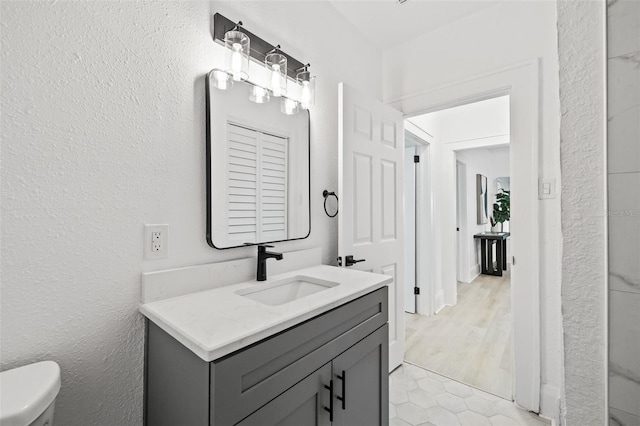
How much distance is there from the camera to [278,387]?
2.80 ft

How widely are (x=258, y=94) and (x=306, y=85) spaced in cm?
35

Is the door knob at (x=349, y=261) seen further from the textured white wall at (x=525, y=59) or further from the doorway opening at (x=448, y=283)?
the doorway opening at (x=448, y=283)

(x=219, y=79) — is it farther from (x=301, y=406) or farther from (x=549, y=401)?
(x=549, y=401)

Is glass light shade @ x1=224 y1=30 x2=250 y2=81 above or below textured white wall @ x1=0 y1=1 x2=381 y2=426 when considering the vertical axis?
above

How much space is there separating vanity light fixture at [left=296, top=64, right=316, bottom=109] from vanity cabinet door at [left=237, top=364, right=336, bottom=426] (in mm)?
1301

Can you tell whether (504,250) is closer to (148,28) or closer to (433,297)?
(433,297)

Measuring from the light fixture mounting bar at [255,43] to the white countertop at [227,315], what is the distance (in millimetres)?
1101

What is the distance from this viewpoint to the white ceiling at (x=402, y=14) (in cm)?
190

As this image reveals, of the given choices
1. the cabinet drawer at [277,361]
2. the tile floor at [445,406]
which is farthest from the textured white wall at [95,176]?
the tile floor at [445,406]

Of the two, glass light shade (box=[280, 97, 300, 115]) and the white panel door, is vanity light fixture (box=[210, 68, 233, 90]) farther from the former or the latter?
the white panel door

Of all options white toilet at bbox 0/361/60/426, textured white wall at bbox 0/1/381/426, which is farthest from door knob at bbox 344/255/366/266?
white toilet at bbox 0/361/60/426

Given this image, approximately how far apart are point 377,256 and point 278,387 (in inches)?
49.4

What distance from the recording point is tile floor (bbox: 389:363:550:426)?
164 centimetres

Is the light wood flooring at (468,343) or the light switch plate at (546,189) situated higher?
the light switch plate at (546,189)
